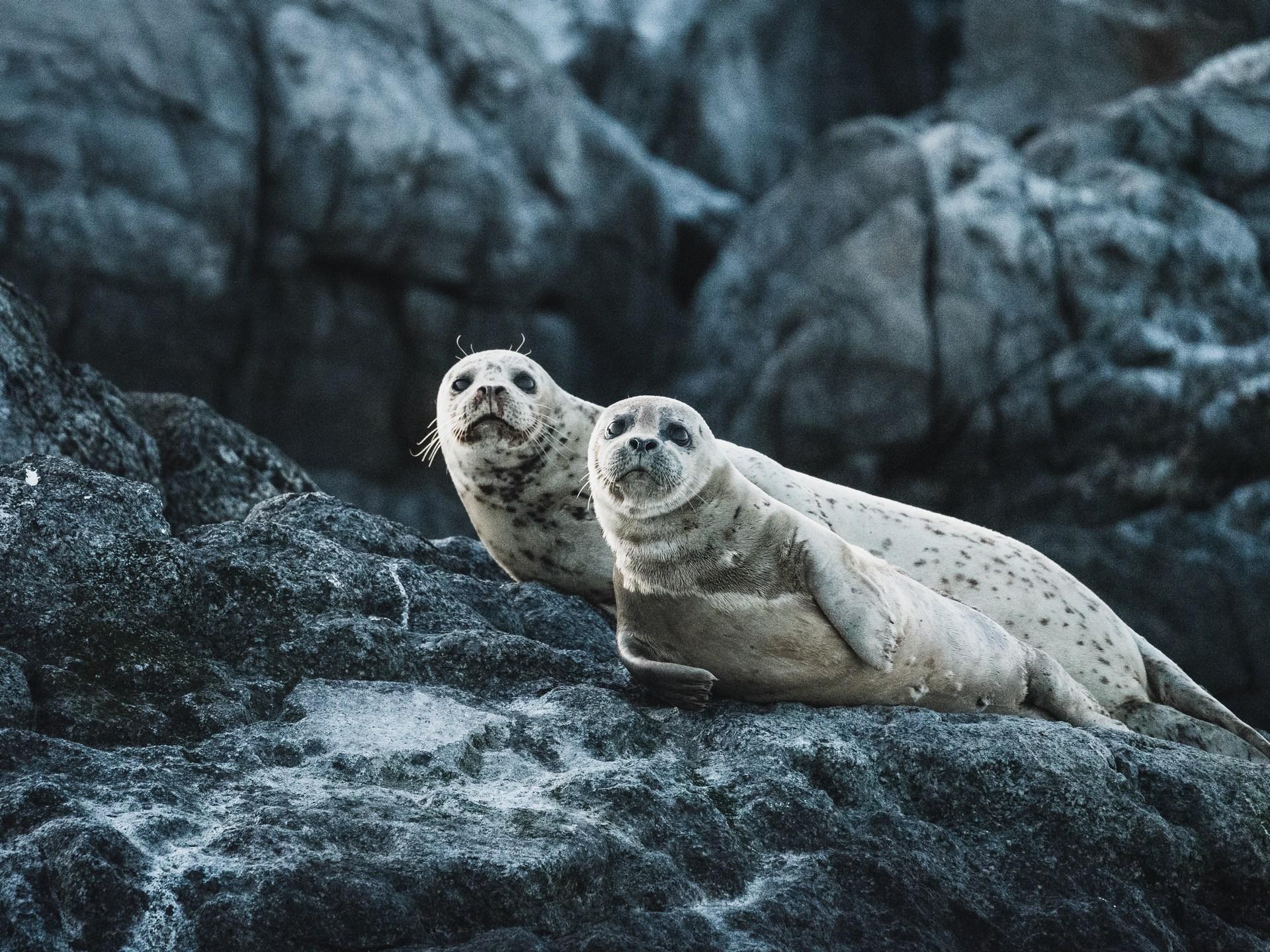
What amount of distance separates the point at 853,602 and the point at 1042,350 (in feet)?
41.5

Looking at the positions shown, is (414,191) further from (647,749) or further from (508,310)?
(647,749)

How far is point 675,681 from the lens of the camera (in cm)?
494

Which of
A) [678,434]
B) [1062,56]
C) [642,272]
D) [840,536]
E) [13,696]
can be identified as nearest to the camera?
[13,696]

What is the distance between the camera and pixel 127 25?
16156 millimetres

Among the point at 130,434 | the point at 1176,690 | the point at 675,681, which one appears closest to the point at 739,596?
the point at 675,681

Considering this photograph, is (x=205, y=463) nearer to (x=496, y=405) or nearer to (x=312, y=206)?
(x=496, y=405)

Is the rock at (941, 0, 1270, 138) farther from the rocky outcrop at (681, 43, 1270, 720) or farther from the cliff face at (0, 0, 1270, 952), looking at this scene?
the rocky outcrop at (681, 43, 1270, 720)

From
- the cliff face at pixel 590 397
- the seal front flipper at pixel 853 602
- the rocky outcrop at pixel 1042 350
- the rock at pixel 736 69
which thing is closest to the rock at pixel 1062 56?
the cliff face at pixel 590 397

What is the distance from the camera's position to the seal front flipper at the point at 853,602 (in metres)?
4.96

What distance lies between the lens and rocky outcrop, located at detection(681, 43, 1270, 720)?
15633 mm

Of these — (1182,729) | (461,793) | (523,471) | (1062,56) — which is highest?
(1062,56)

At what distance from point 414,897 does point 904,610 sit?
2099 millimetres

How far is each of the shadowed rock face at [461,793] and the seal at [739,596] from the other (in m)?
0.14

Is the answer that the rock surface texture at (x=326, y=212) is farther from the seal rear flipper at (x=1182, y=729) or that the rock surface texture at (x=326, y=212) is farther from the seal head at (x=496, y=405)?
the seal rear flipper at (x=1182, y=729)
